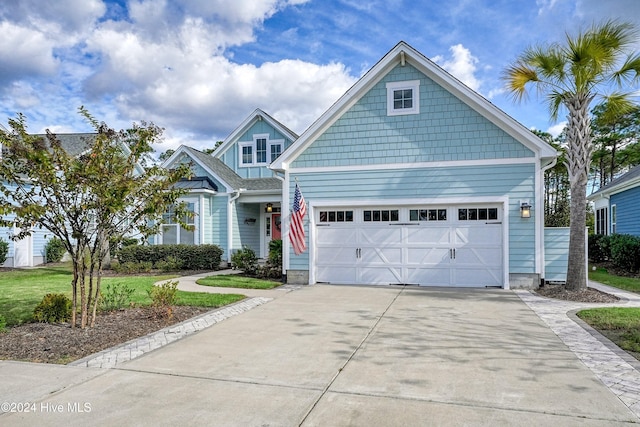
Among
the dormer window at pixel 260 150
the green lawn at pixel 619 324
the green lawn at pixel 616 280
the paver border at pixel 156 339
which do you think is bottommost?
the green lawn at pixel 616 280

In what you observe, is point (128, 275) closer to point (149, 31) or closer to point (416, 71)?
point (149, 31)

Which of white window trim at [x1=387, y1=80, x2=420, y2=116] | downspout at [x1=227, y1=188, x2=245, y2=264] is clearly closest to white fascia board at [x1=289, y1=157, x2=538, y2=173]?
white window trim at [x1=387, y1=80, x2=420, y2=116]

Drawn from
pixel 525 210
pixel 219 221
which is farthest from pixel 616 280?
pixel 219 221

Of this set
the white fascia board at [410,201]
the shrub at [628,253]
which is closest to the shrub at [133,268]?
the white fascia board at [410,201]

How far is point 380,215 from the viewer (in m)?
11.8

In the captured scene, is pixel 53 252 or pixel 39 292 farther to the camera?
pixel 53 252

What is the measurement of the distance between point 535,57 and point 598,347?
7.34 metres

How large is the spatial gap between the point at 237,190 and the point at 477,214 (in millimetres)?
9712

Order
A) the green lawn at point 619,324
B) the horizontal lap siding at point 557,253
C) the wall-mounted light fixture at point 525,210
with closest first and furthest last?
the green lawn at point 619,324 → the wall-mounted light fixture at point 525,210 → the horizontal lap siding at point 557,253

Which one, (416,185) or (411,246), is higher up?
(416,185)

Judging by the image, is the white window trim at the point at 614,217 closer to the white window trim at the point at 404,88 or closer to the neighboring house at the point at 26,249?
the white window trim at the point at 404,88

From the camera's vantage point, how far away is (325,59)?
13500 mm

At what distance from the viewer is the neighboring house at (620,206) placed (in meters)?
15.9

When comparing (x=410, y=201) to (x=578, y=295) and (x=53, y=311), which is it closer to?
(x=578, y=295)
